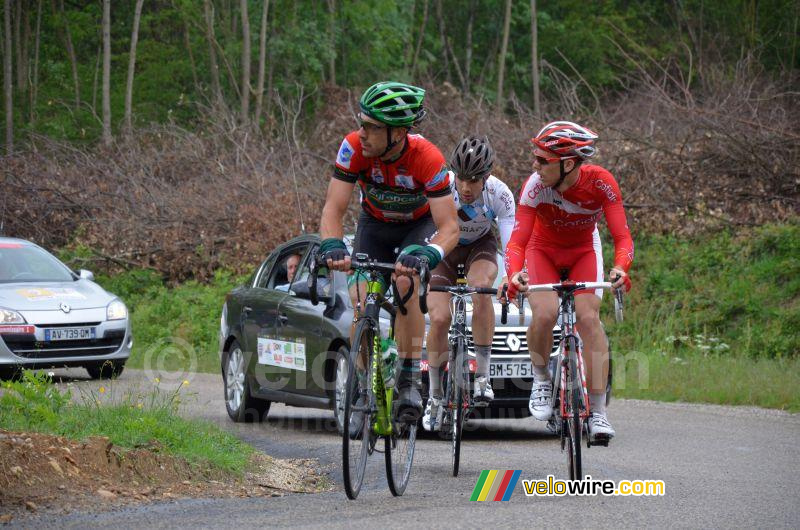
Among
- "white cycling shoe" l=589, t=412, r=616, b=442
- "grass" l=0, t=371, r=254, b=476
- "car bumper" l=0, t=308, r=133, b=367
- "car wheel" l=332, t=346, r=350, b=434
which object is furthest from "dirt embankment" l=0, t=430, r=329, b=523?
"car bumper" l=0, t=308, r=133, b=367

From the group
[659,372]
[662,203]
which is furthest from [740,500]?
[662,203]

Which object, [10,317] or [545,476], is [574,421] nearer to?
[545,476]

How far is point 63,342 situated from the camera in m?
15.4

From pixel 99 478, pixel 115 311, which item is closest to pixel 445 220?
pixel 99 478

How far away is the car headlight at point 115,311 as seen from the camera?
634 inches

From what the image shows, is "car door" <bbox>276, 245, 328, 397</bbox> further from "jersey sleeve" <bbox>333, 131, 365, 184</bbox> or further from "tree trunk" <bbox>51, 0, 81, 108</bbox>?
"tree trunk" <bbox>51, 0, 81, 108</bbox>

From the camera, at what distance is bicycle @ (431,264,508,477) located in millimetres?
8844

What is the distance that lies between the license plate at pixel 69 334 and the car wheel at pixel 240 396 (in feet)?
10.5

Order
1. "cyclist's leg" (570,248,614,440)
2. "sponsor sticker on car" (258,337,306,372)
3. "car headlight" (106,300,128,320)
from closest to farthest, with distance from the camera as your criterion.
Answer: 1. "cyclist's leg" (570,248,614,440)
2. "sponsor sticker on car" (258,337,306,372)
3. "car headlight" (106,300,128,320)

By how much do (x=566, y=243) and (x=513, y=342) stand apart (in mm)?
2531

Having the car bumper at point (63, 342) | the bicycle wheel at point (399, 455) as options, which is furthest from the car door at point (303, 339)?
the car bumper at point (63, 342)

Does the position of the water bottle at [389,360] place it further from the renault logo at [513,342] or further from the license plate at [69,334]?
the license plate at [69,334]

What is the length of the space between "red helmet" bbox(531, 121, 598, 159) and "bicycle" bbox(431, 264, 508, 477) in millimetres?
1230

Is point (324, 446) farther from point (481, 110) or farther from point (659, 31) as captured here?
point (659, 31)
